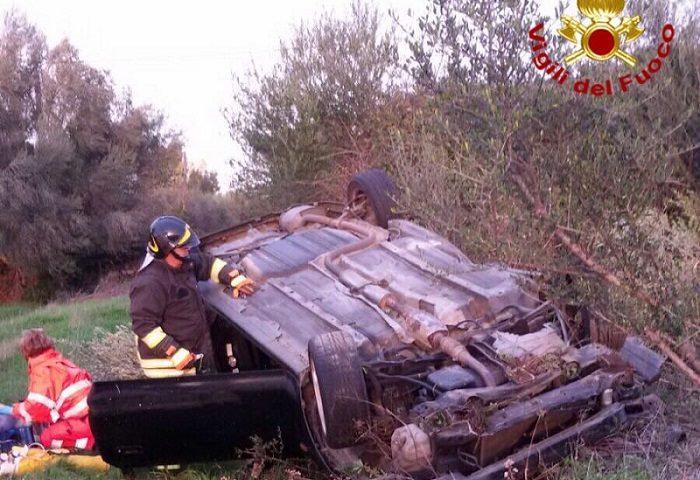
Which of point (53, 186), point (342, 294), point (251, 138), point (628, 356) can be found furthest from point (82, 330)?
point (53, 186)

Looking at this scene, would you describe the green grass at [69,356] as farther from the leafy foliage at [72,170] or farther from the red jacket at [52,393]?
the leafy foliage at [72,170]

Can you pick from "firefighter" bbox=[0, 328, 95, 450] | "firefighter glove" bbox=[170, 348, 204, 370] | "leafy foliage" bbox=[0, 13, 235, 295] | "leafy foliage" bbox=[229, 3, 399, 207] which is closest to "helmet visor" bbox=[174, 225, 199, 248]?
"firefighter glove" bbox=[170, 348, 204, 370]

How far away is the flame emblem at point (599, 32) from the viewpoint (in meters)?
4.05

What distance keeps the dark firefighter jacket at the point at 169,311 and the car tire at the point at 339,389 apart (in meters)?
1.51

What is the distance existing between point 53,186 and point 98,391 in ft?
55.5

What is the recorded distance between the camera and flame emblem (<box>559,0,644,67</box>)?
13.3 ft

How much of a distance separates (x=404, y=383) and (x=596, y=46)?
2.20 metres

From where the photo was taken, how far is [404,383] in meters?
4.62

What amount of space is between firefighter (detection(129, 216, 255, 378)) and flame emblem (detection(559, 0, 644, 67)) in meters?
2.95

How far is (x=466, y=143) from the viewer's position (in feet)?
12.2

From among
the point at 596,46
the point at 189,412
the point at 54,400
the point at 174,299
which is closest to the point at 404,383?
the point at 189,412

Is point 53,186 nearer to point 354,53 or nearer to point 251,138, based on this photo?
point 251,138

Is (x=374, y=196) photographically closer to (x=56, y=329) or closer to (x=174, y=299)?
(x=174, y=299)

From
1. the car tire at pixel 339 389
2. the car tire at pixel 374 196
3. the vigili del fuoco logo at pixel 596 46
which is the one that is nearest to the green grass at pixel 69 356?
the car tire at pixel 339 389
